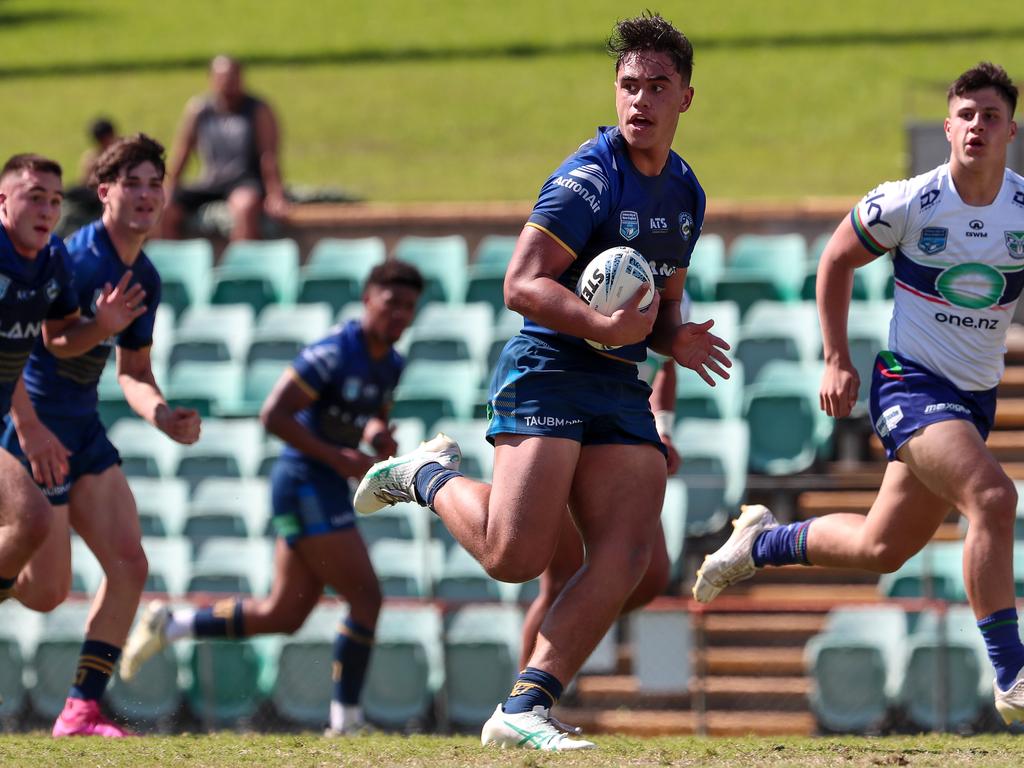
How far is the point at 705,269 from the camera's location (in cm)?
1297

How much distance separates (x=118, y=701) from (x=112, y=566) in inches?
149

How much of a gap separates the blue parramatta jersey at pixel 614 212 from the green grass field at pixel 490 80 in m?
14.0

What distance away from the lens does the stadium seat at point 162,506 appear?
1178cm

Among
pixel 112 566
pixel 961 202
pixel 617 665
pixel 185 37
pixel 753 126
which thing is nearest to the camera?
pixel 961 202

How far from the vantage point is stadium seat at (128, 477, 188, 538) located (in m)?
11.8

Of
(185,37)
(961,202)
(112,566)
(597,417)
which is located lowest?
(112,566)

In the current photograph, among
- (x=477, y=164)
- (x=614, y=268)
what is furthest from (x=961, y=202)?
(x=477, y=164)

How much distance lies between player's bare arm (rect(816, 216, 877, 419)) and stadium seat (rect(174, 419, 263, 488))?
6133mm

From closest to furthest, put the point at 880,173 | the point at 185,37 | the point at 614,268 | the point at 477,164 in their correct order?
the point at 614,268 < the point at 880,173 < the point at 477,164 < the point at 185,37

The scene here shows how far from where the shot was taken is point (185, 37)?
34438mm

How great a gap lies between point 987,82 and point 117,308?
3.75 meters

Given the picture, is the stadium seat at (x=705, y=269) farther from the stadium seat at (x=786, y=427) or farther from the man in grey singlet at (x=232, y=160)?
the man in grey singlet at (x=232, y=160)

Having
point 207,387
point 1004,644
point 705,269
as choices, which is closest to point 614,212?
point 1004,644

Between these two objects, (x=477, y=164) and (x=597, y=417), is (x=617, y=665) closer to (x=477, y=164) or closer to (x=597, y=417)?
(x=597, y=417)
